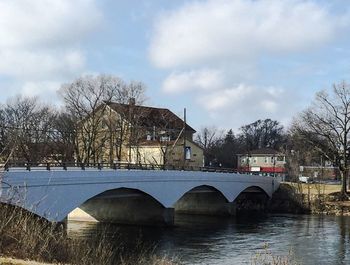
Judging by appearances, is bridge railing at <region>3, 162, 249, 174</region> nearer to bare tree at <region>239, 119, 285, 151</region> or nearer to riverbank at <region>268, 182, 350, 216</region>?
riverbank at <region>268, 182, 350, 216</region>

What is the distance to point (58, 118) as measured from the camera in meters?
71.3

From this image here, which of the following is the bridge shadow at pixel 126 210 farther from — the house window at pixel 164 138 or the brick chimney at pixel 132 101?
the house window at pixel 164 138

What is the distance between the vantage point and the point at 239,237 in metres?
38.8

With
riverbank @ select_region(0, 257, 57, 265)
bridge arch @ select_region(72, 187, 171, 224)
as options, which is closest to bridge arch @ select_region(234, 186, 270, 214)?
bridge arch @ select_region(72, 187, 171, 224)

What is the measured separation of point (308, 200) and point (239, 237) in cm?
2611

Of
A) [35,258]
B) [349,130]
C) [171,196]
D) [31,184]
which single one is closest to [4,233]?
[35,258]

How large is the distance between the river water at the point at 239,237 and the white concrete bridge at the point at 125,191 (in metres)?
2.26

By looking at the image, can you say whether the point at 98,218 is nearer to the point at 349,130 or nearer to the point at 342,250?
the point at 342,250

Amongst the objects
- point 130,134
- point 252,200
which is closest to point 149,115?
point 130,134

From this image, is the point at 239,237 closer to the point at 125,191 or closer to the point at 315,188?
the point at 125,191

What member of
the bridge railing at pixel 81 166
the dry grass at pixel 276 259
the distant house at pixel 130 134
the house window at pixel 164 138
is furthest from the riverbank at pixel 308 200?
the dry grass at pixel 276 259

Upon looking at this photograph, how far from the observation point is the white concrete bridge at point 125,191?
1059 inches

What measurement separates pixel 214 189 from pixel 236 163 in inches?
2787

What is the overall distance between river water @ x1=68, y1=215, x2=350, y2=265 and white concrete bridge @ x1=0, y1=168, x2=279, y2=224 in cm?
226
